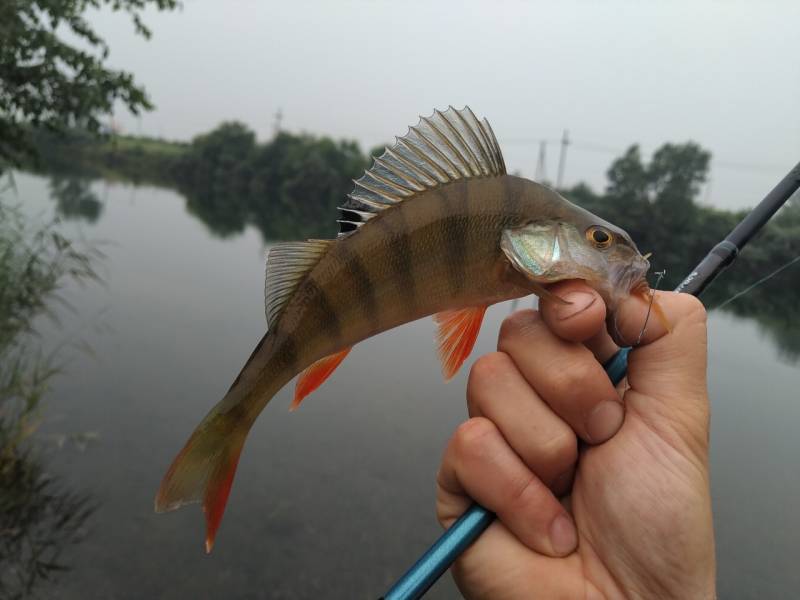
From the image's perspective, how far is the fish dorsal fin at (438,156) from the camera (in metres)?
1.81

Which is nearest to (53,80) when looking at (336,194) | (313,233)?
(313,233)

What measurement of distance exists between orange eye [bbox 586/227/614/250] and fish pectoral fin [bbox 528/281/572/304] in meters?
0.22

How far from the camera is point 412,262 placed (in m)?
1.77

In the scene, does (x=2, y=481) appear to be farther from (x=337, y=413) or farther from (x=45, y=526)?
(x=337, y=413)

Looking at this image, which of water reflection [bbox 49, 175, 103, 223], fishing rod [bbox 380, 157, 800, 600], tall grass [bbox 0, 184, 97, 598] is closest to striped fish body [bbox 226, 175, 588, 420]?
fishing rod [bbox 380, 157, 800, 600]

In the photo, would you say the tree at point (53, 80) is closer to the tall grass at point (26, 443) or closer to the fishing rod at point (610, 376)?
the tall grass at point (26, 443)

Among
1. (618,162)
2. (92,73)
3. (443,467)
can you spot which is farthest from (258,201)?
(443,467)

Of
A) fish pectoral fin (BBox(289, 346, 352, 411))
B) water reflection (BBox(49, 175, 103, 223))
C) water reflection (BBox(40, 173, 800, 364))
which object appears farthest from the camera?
water reflection (BBox(49, 175, 103, 223))

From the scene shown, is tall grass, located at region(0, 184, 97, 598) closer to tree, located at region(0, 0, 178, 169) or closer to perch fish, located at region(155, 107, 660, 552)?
tree, located at region(0, 0, 178, 169)

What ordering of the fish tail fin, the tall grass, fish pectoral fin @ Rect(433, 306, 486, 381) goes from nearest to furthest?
the fish tail fin
fish pectoral fin @ Rect(433, 306, 486, 381)
the tall grass

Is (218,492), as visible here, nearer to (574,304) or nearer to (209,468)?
(209,468)

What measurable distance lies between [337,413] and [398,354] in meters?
3.49

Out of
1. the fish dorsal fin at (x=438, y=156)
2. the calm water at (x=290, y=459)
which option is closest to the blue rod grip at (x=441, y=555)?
the fish dorsal fin at (x=438, y=156)

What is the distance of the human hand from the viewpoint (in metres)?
1.71
